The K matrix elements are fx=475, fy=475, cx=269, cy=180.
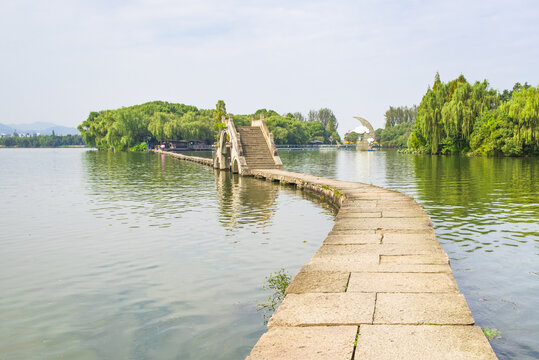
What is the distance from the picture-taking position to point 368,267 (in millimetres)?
7863

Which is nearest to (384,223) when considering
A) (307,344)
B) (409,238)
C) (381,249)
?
(409,238)

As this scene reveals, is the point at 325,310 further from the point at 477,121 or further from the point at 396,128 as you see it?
the point at 396,128

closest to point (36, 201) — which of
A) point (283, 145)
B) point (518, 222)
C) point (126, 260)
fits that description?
point (126, 260)

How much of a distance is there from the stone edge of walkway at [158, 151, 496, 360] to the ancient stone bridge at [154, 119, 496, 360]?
0.01 m

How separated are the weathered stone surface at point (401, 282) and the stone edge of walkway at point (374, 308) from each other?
0.01 metres

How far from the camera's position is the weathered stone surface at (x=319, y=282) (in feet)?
22.0

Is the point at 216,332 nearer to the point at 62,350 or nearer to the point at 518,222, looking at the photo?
the point at 62,350

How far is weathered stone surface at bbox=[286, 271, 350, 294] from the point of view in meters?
6.70

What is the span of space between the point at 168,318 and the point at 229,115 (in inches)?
1349

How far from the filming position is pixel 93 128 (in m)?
122

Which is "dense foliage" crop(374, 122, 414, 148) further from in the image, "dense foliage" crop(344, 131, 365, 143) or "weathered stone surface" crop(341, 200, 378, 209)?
"weathered stone surface" crop(341, 200, 378, 209)

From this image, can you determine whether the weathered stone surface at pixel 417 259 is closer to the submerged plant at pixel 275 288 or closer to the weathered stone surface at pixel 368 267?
the weathered stone surface at pixel 368 267

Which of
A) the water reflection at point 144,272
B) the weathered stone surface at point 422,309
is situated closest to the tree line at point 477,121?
the water reflection at point 144,272

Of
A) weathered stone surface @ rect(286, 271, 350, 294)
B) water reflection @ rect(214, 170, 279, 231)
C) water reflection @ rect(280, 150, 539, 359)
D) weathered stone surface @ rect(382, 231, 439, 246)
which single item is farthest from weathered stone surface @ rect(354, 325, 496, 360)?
water reflection @ rect(214, 170, 279, 231)
